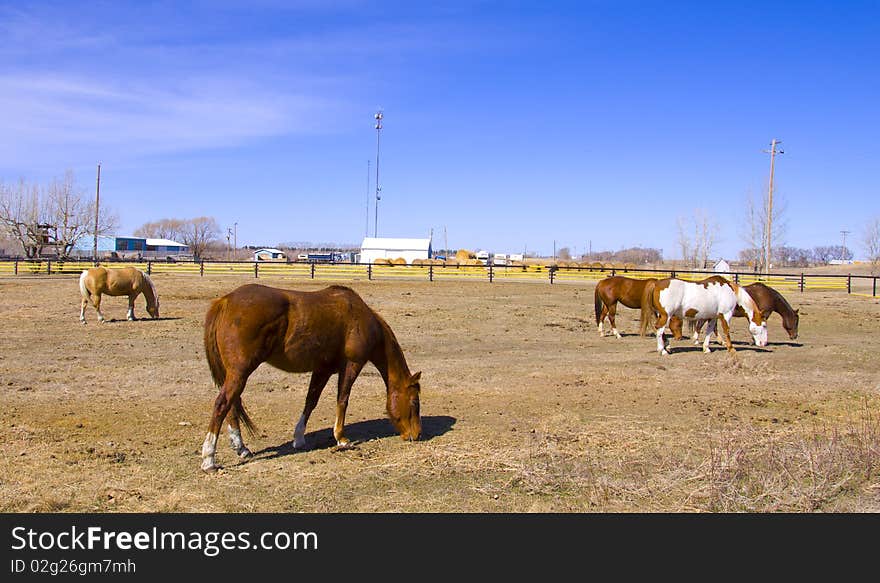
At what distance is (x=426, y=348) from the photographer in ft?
51.9

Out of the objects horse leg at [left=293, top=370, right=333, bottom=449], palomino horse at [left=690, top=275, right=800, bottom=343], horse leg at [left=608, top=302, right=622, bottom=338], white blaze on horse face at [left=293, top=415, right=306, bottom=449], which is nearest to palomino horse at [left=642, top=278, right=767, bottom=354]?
horse leg at [left=608, top=302, right=622, bottom=338]

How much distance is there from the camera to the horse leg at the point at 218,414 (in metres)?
6.29

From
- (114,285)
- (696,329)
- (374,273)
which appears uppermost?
(374,273)

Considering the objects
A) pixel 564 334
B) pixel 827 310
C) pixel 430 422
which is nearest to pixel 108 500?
pixel 430 422

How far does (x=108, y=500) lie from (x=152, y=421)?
302 centimetres

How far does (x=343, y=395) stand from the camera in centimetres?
728

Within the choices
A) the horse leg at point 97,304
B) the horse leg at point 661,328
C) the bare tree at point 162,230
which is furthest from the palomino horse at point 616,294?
the bare tree at point 162,230

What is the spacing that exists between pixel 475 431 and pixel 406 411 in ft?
3.11

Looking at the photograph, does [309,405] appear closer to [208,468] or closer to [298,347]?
[298,347]

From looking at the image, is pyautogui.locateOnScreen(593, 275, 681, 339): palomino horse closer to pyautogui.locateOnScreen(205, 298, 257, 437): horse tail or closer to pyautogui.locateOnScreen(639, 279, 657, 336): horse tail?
pyautogui.locateOnScreen(639, 279, 657, 336): horse tail

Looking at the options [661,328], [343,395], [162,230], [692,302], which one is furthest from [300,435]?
[162,230]

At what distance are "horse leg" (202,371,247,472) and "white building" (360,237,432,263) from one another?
65432mm

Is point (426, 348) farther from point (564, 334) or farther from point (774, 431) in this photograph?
point (774, 431)

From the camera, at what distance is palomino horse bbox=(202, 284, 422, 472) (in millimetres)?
6566
